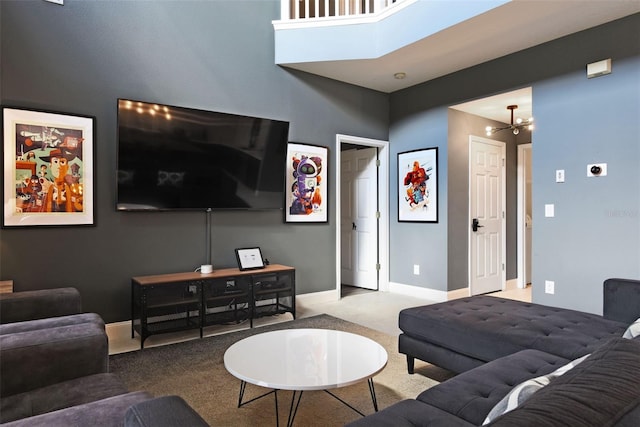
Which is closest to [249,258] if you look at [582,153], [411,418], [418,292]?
[418,292]

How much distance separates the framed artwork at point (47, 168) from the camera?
301cm

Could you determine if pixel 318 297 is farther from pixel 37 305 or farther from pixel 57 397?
pixel 57 397

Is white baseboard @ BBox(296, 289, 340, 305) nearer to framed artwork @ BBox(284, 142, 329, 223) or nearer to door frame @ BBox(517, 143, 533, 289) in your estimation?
framed artwork @ BBox(284, 142, 329, 223)

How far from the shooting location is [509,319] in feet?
7.84

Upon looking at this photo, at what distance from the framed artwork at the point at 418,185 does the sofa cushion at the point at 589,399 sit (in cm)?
414

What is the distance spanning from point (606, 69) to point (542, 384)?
350 centimetres

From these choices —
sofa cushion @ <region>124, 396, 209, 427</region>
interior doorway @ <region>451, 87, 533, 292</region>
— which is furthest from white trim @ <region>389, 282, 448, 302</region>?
sofa cushion @ <region>124, 396, 209, 427</region>

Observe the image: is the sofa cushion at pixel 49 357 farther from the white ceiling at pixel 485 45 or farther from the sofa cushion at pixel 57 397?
the white ceiling at pixel 485 45

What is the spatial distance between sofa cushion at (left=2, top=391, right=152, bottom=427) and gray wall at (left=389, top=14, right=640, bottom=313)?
12.4 ft

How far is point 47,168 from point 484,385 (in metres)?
3.38

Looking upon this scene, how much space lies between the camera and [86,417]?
1.22m

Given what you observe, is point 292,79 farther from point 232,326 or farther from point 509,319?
point 509,319

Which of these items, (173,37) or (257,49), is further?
(257,49)

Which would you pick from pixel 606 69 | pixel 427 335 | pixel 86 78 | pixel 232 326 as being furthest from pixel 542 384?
pixel 86 78
